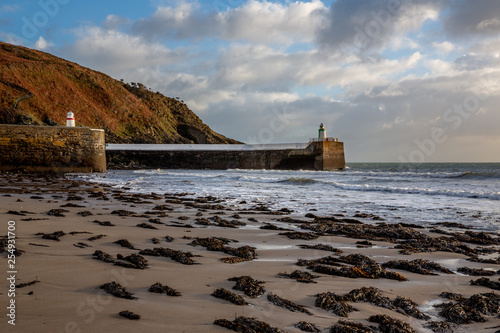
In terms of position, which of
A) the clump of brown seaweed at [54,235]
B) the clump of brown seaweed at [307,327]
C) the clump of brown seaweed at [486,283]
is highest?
the clump of brown seaweed at [54,235]

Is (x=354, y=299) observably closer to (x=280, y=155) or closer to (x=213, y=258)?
(x=213, y=258)

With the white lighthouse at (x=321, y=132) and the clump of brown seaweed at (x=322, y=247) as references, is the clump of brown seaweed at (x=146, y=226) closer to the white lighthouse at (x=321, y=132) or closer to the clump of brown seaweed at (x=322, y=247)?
the clump of brown seaweed at (x=322, y=247)

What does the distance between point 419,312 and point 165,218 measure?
4.58m

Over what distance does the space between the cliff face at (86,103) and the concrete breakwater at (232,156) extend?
24.9 ft

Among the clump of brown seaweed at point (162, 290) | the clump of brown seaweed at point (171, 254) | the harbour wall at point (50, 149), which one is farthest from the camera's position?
the harbour wall at point (50, 149)

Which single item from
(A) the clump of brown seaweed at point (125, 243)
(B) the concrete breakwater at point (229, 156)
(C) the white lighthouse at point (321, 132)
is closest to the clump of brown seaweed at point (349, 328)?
(A) the clump of brown seaweed at point (125, 243)

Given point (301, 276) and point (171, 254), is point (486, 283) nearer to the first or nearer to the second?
point (301, 276)

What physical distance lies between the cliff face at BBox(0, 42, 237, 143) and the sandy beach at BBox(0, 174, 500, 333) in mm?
29018

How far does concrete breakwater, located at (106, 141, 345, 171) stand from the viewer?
31.1 m

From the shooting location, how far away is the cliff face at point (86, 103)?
34.2 meters

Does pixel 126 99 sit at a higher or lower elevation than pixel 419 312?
higher

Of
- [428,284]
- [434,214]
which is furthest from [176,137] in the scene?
[428,284]

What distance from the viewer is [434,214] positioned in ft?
25.7

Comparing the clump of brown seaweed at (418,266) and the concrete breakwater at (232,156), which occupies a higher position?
the concrete breakwater at (232,156)
